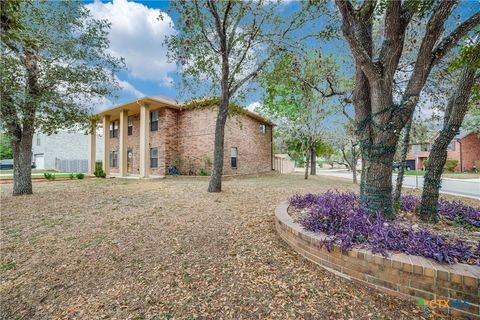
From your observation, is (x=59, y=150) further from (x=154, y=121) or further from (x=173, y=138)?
(x=173, y=138)

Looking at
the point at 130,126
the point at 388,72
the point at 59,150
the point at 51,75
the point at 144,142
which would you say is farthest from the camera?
the point at 59,150

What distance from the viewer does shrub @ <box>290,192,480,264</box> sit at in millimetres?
2068

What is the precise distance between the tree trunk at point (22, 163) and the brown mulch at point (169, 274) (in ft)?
11.9

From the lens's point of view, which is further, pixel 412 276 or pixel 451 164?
pixel 451 164

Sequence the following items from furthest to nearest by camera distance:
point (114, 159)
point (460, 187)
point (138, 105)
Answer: point (114, 159), point (138, 105), point (460, 187)

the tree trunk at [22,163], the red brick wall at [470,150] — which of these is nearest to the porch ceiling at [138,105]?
the tree trunk at [22,163]

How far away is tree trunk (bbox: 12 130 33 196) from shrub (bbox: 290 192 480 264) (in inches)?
377

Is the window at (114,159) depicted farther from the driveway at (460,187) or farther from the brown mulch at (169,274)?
the driveway at (460,187)

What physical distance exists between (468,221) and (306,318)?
10.7ft

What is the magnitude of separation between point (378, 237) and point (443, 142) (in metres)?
2.29

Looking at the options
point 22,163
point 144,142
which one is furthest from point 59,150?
point 22,163

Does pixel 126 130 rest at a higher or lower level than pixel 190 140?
higher

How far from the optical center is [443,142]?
3367 mm

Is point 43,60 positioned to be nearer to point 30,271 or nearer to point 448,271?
point 30,271
